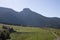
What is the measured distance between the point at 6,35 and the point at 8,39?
1.39 m

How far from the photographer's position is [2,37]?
36.2 m

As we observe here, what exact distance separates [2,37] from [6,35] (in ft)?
8.50

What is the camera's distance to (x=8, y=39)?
3784cm

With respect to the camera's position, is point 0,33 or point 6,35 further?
point 6,35

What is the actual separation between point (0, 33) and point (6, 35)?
3293 mm

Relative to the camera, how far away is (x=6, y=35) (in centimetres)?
3878

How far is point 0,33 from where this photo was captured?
35688 millimetres

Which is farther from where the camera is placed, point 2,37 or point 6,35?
point 6,35

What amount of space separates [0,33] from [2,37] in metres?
1.14
